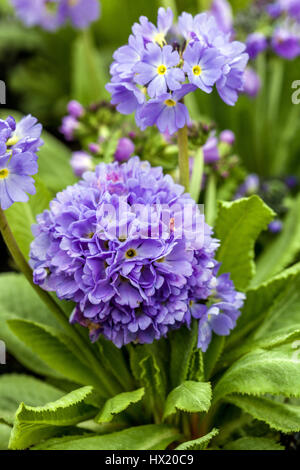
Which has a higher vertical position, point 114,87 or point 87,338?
point 114,87

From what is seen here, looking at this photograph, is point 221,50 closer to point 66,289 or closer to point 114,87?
point 114,87

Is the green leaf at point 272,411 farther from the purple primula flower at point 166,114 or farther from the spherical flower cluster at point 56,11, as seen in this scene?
the spherical flower cluster at point 56,11

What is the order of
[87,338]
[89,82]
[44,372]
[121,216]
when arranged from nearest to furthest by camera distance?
1. [121,216]
2. [87,338]
3. [44,372]
4. [89,82]

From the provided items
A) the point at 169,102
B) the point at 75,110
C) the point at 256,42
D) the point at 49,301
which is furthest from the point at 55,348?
the point at 256,42

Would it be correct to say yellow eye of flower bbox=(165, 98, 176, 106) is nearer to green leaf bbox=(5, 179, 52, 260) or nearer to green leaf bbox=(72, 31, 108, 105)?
green leaf bbox=(5, 179, 52, 260)

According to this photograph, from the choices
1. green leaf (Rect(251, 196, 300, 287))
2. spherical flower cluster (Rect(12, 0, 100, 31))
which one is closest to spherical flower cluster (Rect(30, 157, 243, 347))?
green leaf (Rect(251, 196, 300, 287))

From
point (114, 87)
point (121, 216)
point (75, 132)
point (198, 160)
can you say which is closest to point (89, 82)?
point (75, 132)
